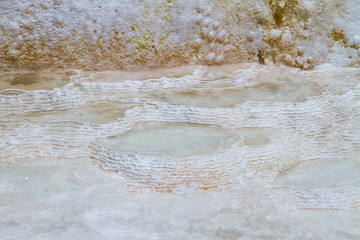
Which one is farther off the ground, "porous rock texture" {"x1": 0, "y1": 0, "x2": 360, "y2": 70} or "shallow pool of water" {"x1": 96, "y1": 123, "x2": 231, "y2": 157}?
"porous rock texture" {"x1": 0, "y1": 0, "x2": 360, "y2": 70}

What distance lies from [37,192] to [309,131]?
4.61 feet

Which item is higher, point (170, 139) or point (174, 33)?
point (174, 33)

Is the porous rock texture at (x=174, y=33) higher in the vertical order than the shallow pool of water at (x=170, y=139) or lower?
higher

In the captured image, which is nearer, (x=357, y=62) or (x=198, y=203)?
(x=198, y=203)

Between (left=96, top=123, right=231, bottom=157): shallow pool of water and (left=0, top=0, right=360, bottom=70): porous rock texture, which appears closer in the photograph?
(left=96, top=123, right=231, bottom=157): shallow pool of water

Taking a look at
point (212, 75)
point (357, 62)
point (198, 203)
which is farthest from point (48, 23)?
point (357, 62)

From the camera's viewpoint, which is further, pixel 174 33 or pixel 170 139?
pixel 174 33

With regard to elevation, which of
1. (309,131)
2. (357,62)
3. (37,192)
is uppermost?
(357,62)

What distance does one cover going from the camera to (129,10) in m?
2.88

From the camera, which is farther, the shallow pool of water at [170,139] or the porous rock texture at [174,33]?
the porous rock texture at [174,33]

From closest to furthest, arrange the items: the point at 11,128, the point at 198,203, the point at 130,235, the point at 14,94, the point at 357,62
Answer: the point at 130,235
the point at 198,203
the point at 11,128
the point at 14,94
the point at 357,62

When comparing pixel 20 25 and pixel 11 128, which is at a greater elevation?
pixel 20 25

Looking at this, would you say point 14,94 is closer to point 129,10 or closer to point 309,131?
point 129,10

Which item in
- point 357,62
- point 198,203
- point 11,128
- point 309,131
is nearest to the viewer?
point 198,203
